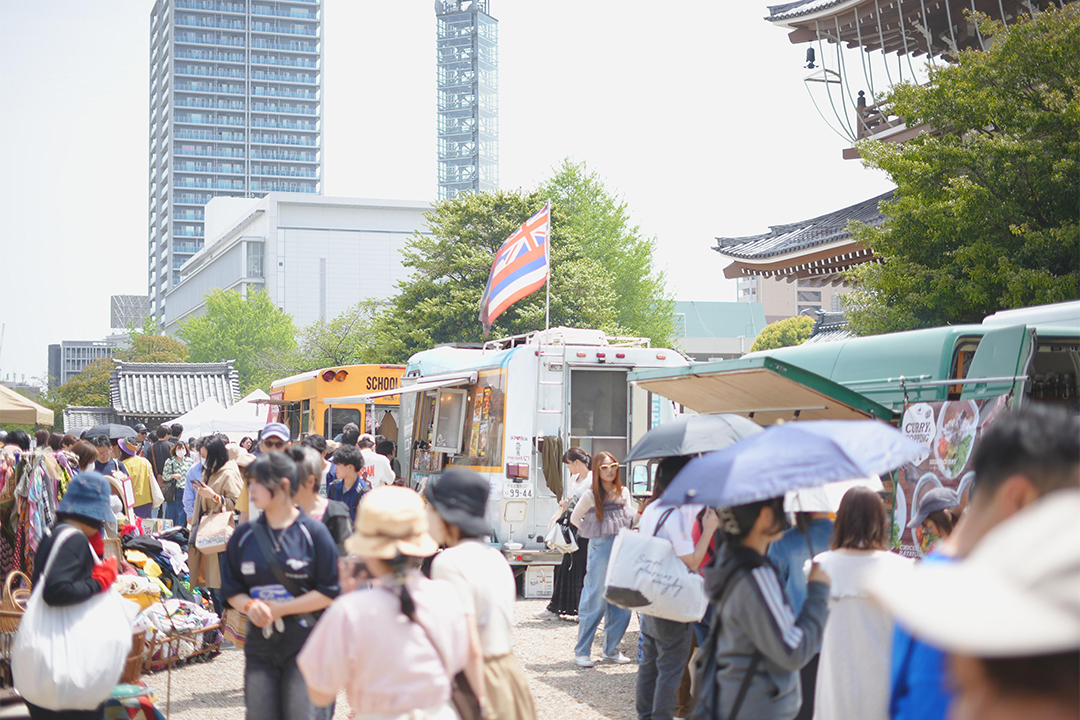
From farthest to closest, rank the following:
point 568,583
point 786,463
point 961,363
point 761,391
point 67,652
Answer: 1. point 568,583
2. point 761,391
3. point 961,363
4. point 67,652
5. point 786,463

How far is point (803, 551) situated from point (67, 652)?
12.0 feet

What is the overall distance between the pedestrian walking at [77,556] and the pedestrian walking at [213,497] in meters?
3.86

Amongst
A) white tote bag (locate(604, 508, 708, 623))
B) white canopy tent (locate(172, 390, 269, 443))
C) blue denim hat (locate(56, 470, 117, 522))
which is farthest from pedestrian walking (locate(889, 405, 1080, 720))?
white canopy tent (locate(172, 390, 269, 443))

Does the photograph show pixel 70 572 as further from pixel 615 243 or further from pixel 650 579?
pixel 615 243

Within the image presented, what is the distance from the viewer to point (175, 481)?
53.5ft

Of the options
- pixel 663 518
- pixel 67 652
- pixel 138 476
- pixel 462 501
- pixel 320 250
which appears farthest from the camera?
pixel 320 250

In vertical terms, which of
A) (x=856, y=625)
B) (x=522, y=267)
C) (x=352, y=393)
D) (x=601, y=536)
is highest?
(x=522, y=267)

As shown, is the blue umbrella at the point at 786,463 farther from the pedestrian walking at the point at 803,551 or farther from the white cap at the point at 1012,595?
the white cap at the point at 1012,595

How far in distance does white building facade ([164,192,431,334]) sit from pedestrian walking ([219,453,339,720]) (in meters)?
110

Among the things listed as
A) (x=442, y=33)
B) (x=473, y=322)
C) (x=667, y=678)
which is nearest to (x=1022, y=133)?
(x=667, y=678)

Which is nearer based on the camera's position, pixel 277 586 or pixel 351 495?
pixel 277 586

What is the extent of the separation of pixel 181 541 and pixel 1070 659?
35.3 feet

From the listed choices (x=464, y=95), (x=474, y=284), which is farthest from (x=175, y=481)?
(x=464, y=95)

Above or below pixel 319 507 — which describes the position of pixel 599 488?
below
